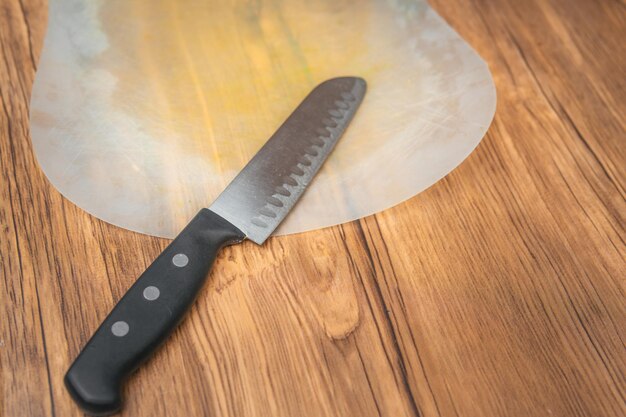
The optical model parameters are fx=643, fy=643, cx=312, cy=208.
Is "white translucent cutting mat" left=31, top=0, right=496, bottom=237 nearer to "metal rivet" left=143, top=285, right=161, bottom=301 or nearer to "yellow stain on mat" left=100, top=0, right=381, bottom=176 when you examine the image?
"yellow stain on mat" left=100, top=0, right=381, bottom=176

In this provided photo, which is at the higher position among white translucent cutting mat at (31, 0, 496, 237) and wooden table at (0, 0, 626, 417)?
white translucent cutting mat at (31, 0, 496, 237)

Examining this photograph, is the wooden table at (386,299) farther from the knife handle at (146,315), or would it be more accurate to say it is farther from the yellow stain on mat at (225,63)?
the yellow stain on mat at (225,63)

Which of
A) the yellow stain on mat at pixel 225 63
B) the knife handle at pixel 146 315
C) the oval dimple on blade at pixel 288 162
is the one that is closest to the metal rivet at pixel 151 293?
the knife handle at pixel 146 315

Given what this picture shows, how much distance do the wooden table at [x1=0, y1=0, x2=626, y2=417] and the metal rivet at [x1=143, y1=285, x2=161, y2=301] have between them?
0.06 meters

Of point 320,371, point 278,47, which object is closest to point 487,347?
point 320,371

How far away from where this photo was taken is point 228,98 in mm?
880

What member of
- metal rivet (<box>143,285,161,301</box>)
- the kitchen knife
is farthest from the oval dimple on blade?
metal rivet (<box>143,285,161,301</box>)

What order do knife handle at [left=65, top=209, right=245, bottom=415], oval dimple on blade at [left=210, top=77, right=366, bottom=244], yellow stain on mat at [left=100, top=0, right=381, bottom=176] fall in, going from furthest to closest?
yellow stain on mat at [left=100, top=0, right=381, bottom=176]
oval dimple on blade at [left=210, top=77, right=366, bottom=244]
knife handle at [left=65, top=209, right=245, bottom=415]

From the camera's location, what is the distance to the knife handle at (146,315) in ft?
1.90

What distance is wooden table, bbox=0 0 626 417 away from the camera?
63 cm

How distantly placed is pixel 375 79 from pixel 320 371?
1.44 feet

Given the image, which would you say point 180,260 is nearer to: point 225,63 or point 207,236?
point 207,236

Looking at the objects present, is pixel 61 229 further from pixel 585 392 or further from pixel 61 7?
pixel 585 392


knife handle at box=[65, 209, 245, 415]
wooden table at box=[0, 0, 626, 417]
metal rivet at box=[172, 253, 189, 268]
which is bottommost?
wooden table at box=[0, 0, 626, 417]
